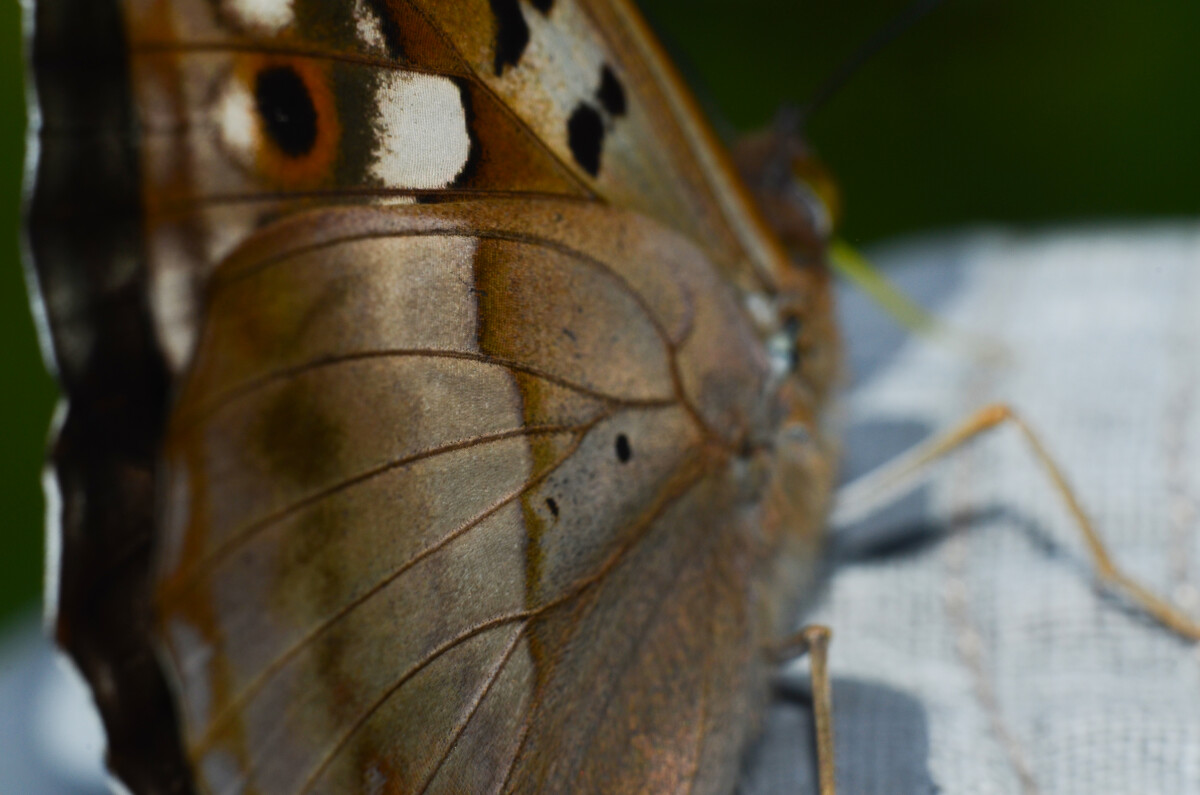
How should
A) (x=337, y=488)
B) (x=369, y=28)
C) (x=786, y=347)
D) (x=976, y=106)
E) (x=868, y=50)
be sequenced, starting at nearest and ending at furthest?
(x=337, y=488), (x=369, y=28), (x=786, y=347), (x=868, y=50), (x=976, y=106)

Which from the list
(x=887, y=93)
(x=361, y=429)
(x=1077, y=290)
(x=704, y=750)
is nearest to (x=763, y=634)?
(x=704, y=750)

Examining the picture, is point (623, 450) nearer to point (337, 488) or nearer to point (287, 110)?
point (337, 488)

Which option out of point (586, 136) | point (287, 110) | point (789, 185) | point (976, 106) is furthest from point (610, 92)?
point (976, 106)

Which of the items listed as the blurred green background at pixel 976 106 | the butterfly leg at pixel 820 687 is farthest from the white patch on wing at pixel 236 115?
the blurred green background at pixel 976 106

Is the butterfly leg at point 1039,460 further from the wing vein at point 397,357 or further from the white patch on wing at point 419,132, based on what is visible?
the white patch on wing at point 419,132

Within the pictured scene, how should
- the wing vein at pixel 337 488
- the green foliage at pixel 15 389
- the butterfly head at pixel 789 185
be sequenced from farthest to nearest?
the green foliage at pixel 15 389
the butterfly head at pixel 789 185
the wing vein at pixel 337 488

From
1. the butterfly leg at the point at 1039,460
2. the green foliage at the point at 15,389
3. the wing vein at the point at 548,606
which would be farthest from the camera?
the green foliage at the point at 15,389

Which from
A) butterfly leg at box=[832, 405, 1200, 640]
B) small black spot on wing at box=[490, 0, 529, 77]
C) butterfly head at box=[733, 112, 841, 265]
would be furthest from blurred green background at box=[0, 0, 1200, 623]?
small black spot on wing at box=[490, 0, 529, 77]

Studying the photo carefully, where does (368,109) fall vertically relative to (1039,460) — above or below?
above

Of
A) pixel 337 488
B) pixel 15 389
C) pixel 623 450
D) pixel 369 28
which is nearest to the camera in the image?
pixel 337 488
